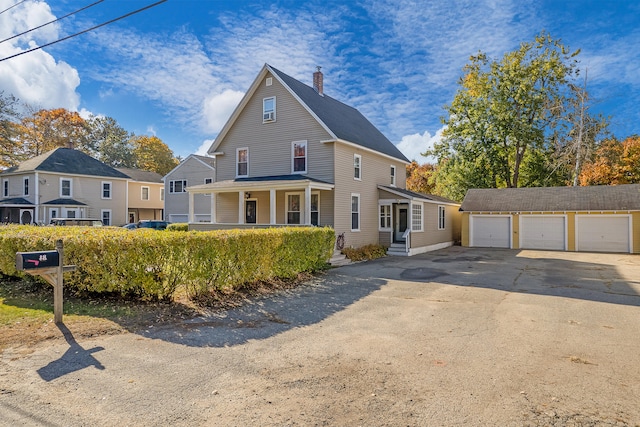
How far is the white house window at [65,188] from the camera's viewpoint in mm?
29173

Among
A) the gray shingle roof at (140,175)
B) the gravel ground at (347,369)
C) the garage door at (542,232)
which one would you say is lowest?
the gravel ground at (347,369)

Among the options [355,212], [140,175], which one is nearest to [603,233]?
[355,212]

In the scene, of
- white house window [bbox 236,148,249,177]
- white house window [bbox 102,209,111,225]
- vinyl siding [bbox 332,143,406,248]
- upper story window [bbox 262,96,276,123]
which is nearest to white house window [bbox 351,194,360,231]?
vinyl siding [bbox 332,143,406,248]

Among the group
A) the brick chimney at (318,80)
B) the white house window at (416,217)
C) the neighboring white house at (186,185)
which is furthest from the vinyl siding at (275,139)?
the neighboring white house at (186,185)

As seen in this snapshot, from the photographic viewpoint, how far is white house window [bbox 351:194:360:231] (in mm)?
17578

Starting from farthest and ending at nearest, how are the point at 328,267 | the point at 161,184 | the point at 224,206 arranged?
the point at 161,184 → the point at 224,206 → the point at 328,267

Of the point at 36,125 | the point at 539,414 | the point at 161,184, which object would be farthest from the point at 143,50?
the point at 36,125

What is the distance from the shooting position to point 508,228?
23516 mm

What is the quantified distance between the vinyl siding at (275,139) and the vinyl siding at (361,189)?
2.30 ft

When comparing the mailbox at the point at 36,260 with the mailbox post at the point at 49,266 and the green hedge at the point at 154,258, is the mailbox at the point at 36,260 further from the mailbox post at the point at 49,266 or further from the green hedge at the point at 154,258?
the green hedge at the point at 154,258

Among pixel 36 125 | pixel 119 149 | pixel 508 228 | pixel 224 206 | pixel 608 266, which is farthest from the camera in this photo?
pixel 119 149

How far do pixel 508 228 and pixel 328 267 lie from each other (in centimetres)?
1563

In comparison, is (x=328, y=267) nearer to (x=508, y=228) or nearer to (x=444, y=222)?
(x=444, y=222)

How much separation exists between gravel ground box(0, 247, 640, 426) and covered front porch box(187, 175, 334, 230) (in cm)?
802
